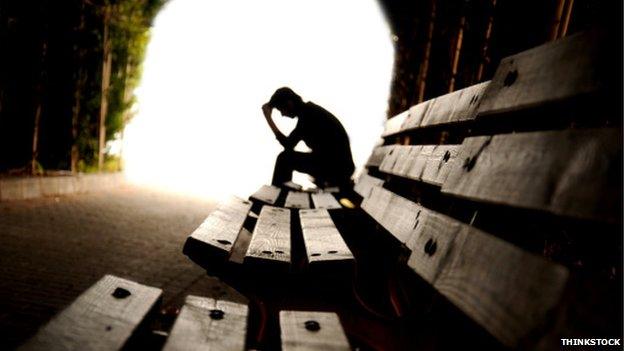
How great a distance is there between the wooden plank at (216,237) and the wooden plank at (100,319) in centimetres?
25

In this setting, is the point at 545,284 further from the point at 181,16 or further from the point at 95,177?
the point at 181,16

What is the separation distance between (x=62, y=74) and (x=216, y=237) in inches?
253

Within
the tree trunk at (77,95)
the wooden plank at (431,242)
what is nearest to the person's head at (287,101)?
the wooden plank at (431,242)

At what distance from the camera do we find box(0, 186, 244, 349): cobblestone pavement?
2.24m

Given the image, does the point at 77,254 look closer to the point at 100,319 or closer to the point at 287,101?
the point at 287,101

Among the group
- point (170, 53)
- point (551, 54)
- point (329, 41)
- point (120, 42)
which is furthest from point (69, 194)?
point (329, 41)

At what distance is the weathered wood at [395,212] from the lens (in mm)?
1280

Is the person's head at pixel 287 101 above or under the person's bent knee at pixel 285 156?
above

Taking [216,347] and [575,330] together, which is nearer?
[575,330]

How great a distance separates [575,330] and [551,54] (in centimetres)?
58

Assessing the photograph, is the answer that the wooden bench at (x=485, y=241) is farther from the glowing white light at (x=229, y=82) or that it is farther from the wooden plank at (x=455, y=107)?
the glowing white light at (x=229, y=82)

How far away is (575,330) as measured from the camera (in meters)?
0.51

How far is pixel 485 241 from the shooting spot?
0.75 m

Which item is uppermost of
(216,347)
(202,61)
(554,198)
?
(202,61)
